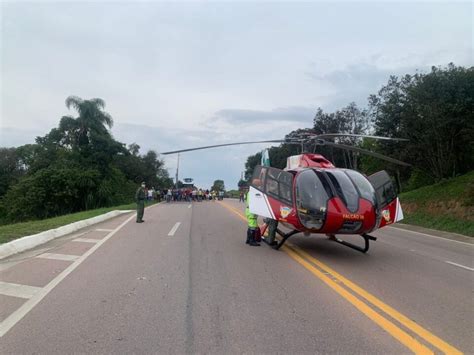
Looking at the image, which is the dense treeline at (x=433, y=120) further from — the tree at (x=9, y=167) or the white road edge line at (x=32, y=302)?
the tree at (x=9, y=167)

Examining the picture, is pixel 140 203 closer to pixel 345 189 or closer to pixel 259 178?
pixel 259 178

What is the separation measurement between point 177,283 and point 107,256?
333 cm

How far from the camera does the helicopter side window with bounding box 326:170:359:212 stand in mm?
9461

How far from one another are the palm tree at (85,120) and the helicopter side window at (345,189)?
4605 centimetres

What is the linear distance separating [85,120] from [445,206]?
4188 cm

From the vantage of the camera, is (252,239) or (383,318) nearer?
(383,318)

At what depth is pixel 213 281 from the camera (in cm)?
755

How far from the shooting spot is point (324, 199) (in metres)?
9.60

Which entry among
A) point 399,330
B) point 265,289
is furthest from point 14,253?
point 399,330

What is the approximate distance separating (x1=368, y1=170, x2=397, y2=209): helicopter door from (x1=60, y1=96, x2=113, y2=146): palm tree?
4578 cm

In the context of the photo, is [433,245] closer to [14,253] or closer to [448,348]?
[448,348]

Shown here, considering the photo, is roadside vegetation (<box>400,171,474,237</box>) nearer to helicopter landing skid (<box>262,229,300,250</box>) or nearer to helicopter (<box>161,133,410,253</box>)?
helicopter (<box>161,133,410,253</box>)

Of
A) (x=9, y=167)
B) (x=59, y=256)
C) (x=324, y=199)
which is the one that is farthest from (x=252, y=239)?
(x=9, y=167)

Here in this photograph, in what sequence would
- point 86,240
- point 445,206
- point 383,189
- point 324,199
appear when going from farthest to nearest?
point 445,206, point 86,240, point 383,189, point 324,199
